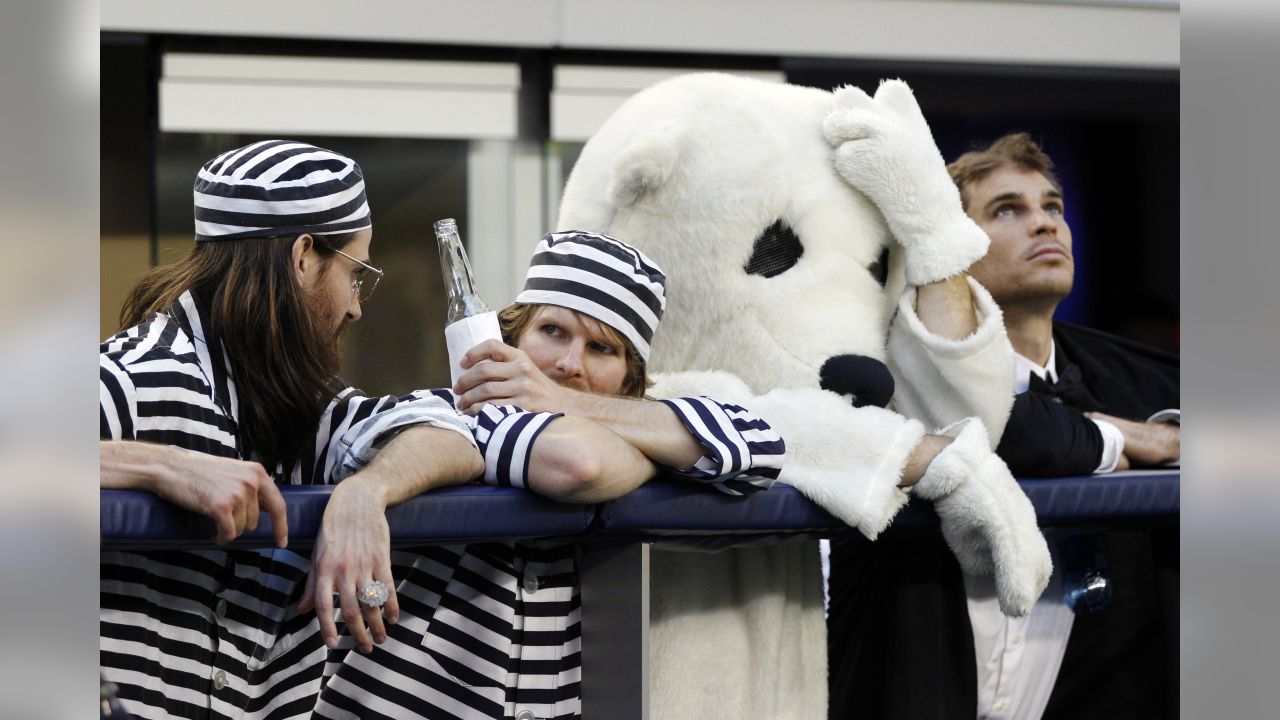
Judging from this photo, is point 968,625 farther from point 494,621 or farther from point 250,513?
point 250,513

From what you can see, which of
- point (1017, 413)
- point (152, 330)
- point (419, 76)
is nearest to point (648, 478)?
point (152, 330)

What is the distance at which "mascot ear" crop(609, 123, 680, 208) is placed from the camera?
1862mm

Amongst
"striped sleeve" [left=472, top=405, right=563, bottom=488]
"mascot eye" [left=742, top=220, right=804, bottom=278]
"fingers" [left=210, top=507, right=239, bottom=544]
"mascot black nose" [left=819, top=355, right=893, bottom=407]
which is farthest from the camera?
"mascot eye" [left=742, top=220, right=804, bottom=278]

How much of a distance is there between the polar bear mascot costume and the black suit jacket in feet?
0.44

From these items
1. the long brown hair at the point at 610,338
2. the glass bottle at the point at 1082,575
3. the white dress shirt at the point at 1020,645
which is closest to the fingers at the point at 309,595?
the long brown hair at the point at 610,338

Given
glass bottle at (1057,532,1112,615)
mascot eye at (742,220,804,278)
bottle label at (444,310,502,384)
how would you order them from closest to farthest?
1. bottle label at (444,310,502,384)
2. mascot eye at (742,220,804,278)
3. glass bottle at (1057,532,1112,615)

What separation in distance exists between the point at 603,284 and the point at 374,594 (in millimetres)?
620

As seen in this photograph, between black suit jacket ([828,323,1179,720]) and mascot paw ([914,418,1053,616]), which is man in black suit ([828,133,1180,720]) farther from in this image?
mascot paw ([914,418,1053,616])

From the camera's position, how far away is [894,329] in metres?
1.93

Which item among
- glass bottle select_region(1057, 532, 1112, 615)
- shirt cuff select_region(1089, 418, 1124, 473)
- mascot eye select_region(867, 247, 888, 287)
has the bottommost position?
glass bottle select_region(1057, 532, 1112, 615)

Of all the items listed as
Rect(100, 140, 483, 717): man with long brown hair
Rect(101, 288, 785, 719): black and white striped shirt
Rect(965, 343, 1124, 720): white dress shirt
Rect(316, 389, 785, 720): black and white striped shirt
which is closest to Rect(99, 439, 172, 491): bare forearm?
Rect(100, 140, 483, 717): man with long brown hair

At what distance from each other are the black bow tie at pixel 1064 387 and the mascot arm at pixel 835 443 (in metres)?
0.72

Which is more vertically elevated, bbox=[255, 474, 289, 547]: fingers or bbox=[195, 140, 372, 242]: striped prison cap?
bbox=[195, 140, 372, 242]: striped prison cap
